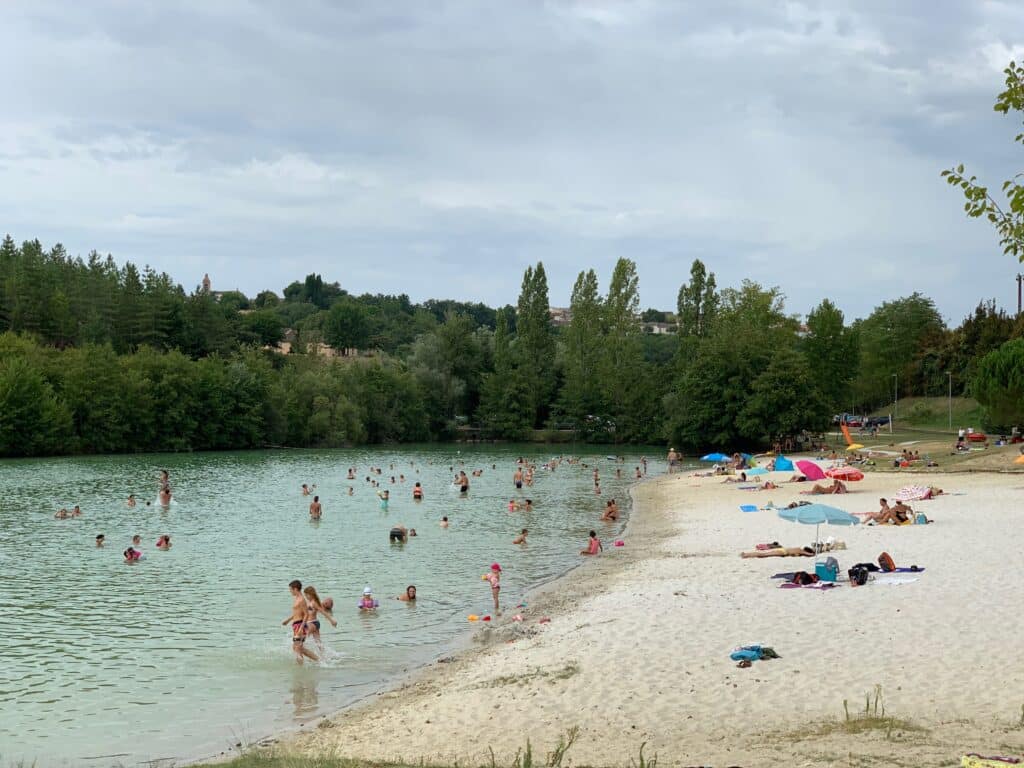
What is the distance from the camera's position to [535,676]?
1349cm

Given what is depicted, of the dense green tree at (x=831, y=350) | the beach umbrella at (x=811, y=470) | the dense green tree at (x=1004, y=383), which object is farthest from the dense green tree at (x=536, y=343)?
the beach umbrella at (x=811, y=470)

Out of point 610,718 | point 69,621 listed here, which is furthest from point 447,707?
point 69,621

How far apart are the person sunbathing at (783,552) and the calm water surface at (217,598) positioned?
5.62 meters

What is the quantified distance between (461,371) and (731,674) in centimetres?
9992

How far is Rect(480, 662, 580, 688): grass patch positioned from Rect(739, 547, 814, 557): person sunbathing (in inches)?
416

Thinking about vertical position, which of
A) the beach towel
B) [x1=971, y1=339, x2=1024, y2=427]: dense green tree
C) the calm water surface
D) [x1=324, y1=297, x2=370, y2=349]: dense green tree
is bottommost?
the calm water surface

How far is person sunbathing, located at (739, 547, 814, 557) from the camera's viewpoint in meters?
22.5

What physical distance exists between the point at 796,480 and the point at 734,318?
52.9 m

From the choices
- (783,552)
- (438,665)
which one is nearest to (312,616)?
(438,665)

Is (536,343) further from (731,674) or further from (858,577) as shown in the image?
(731,674)

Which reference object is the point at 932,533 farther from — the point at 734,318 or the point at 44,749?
the point at 734,318

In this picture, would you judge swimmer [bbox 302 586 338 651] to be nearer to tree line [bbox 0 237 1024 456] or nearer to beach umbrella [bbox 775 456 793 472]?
beach umbrella [bbox 775 456 793 472]

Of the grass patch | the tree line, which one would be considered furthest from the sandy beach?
the tree line

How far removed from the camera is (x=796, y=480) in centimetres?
4647
